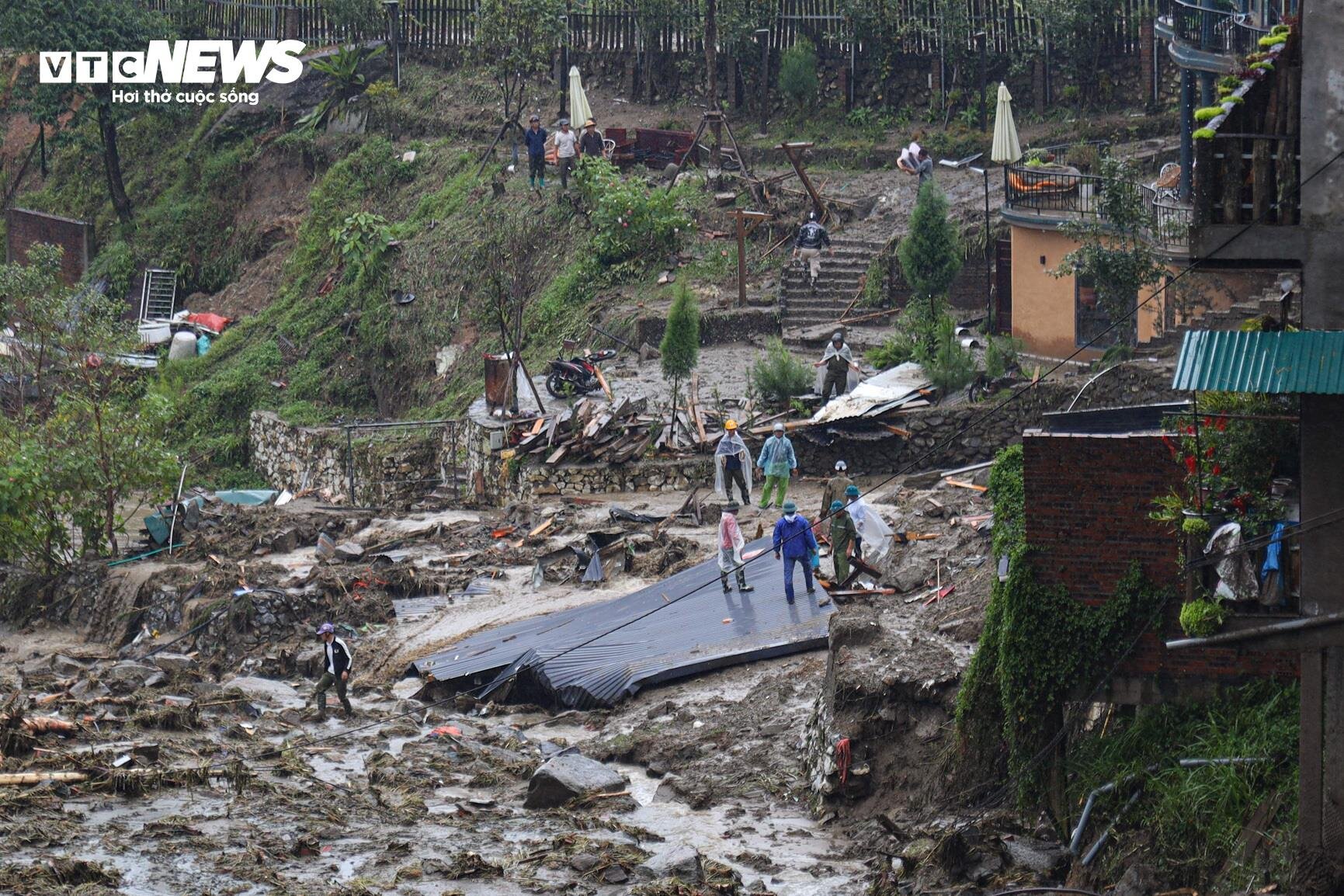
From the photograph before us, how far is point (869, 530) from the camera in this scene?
20.6m

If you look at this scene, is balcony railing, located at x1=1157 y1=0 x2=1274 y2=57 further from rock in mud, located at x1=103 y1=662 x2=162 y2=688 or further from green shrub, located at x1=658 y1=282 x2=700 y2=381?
rock in mud, located at x1=103 y1=662 x2=162 y2=688

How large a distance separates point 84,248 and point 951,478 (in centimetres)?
2900

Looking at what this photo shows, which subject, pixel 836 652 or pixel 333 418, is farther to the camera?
pixel 333 418

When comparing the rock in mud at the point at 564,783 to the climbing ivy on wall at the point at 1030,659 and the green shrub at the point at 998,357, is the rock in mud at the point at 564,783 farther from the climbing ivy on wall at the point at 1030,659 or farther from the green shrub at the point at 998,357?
the green shrub at the point at 998,357

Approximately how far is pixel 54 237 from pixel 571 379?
73.6ft

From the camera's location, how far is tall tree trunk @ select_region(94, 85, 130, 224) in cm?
4431

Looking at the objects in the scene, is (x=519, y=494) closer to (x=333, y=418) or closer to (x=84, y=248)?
(x=333, y=418)

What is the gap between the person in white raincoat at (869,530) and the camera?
20406mm

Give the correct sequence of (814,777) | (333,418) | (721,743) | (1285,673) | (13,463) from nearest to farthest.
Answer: (1285,673)
(814,777)
(721,743)
(13,463)
(333,418)

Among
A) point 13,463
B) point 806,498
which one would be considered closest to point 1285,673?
point 806,498

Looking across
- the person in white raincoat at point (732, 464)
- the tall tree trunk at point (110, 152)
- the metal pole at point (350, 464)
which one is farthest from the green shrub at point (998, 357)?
the tall tree trunk at point (110, 152)

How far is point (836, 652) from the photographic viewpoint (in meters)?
16.5

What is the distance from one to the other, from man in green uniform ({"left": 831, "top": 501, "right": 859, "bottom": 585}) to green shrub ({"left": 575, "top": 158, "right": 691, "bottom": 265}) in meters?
14.6

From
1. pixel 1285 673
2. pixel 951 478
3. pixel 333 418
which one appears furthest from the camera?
pixel 333 418
